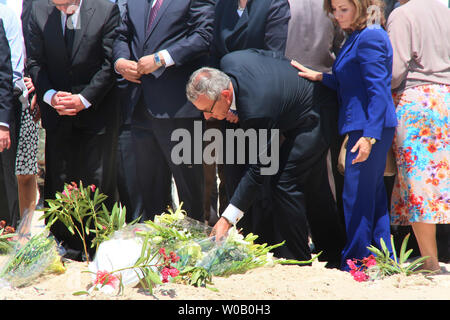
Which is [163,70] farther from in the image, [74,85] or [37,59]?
[37,59]

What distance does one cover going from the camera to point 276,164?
441 centimetres

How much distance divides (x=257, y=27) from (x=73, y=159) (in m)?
1.71

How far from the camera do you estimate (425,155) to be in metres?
4.36

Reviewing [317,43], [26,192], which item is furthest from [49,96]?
[317,43]

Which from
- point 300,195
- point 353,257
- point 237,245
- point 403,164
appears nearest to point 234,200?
point 237,245

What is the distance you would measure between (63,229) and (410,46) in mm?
2887

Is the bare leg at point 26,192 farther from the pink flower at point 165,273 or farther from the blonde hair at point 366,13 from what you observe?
the blonde hair at point 366,13

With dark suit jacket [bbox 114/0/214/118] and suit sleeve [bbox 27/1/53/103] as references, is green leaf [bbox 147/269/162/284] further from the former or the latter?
suit sleeve [bbox 27/1/53/103]

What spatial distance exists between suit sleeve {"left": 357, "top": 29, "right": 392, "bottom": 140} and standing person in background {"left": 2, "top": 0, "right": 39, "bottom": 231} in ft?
9.20

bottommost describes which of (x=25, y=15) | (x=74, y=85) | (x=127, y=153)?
(x=127, y=153)

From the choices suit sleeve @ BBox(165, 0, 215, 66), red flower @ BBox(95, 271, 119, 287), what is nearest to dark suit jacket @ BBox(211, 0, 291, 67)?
suit sleeve @ BBox(165, 0, 215, 66)

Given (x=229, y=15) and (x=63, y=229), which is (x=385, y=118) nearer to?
(x=229, y=15)

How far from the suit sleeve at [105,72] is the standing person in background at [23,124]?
33.3 inches

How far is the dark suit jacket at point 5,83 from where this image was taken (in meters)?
4.95
